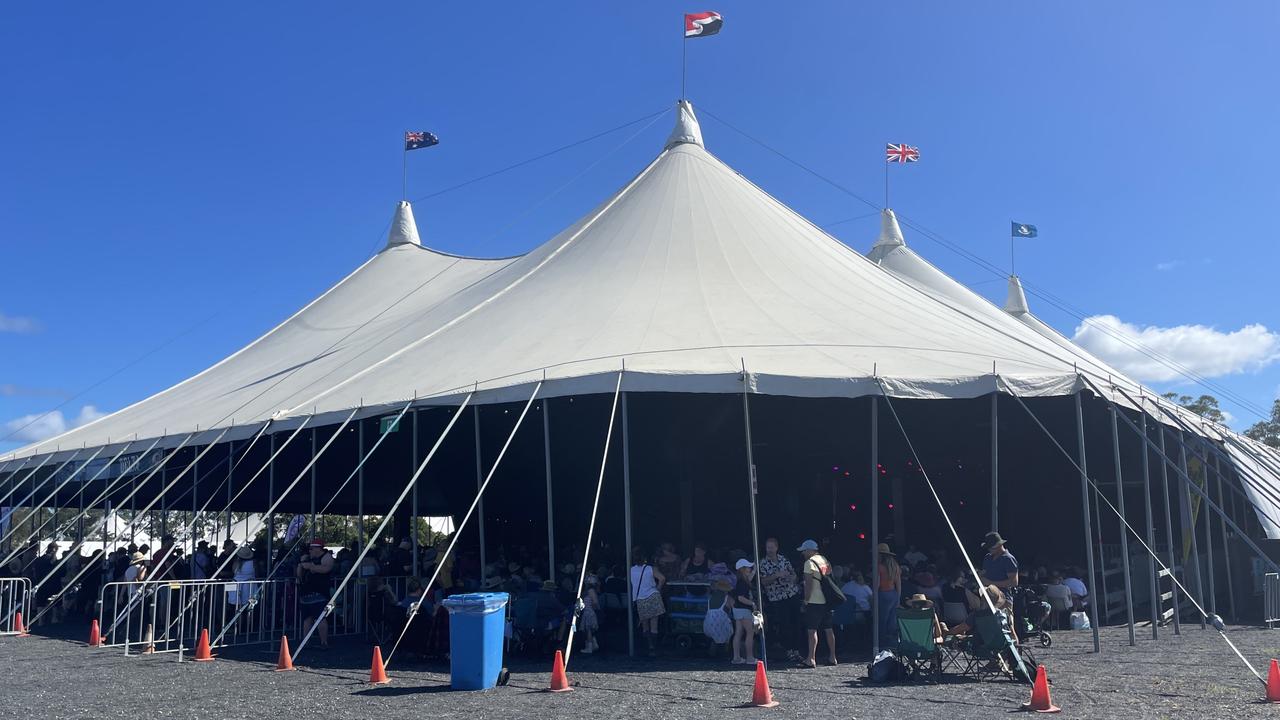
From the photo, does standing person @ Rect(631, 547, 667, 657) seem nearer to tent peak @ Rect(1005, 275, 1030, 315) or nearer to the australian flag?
the australian flag

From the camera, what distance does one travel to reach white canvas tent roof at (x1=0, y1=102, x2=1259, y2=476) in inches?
447

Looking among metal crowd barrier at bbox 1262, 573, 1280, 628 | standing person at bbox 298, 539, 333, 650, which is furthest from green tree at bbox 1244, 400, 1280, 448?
standing person at bbox 298, 539, 333, 650

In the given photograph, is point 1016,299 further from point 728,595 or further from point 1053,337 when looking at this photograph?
point 728,595

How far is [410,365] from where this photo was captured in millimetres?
13812

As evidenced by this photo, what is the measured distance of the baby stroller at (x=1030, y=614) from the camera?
1070 centimetres

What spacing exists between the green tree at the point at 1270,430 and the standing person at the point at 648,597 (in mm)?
45549

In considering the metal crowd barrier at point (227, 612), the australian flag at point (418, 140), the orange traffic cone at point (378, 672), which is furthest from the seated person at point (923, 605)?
the australian flag at point (418, 140)

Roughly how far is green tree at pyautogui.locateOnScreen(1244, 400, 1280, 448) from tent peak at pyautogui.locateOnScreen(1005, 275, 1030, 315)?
19.1m

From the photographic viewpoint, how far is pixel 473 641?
28.6ft

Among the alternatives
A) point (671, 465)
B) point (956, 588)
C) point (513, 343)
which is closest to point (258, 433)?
point (513, 343)

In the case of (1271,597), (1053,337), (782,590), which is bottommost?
(1271,597)

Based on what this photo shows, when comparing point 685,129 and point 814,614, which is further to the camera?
point 685,129

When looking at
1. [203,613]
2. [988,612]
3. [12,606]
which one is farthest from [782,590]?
[12,606]

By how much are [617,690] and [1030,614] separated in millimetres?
5883
